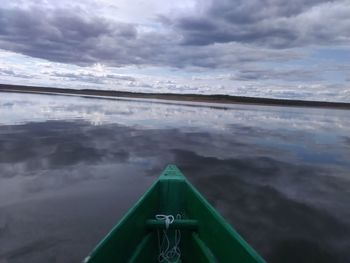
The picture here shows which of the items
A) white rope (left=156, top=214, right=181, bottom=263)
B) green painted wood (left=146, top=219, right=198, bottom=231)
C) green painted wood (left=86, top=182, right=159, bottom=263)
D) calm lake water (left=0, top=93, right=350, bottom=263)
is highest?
green painted wood (left=86, top=182, right=159, bottom=263)

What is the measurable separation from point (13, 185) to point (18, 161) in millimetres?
2804

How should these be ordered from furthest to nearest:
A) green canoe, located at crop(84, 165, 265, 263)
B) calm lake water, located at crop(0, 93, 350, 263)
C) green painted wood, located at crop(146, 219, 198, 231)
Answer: calm lake water, located at crop(0, 93, 350, 263) → green painted wood, located at crop(146, 219, 198, 231) → green canoe, located at crop(84, 165, 265, 263)

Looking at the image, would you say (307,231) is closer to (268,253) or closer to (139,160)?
(268,253)

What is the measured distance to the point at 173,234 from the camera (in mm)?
Answer: 4457

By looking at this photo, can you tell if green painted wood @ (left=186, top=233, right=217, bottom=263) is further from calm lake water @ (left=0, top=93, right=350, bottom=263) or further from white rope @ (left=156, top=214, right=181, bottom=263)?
calm lake water @ (left=0, top=93, right=350, bottom=263)

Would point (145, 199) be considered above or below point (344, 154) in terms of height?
above

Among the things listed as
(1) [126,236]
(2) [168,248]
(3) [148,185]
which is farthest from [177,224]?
(3) [148,185]

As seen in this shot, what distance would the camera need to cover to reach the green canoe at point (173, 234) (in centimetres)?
308

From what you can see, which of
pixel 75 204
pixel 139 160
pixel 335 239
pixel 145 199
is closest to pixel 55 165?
pixel 139 160

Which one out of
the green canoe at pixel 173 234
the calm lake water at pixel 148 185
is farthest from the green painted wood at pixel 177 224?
the calm lake water at pixel 148 185

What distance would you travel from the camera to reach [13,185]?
7500 millimetres

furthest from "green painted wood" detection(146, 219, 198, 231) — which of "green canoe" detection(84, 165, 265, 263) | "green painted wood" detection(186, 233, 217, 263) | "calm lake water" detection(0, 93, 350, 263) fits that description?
"calm lake water" detection(0, 93, 350, 263)

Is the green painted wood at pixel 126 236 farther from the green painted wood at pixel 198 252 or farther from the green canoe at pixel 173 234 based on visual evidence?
the green painted wood at pixel 198 252

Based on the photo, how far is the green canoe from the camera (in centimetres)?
308
